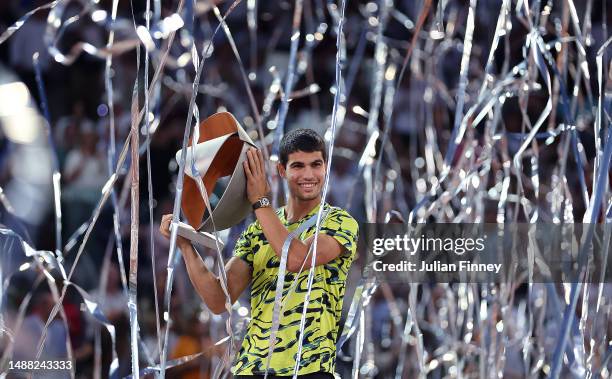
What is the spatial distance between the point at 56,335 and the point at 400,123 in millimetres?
1317

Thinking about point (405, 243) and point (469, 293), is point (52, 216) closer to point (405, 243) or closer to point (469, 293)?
point (405, 243)

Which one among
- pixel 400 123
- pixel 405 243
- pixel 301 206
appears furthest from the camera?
pixel 400 123

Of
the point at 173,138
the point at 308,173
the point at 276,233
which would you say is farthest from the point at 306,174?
the point at 173,138

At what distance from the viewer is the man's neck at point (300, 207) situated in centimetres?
135

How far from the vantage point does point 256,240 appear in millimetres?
1370

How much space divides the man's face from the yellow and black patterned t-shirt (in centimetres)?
3

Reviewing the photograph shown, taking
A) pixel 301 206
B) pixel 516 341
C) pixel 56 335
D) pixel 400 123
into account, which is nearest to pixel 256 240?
pixel 301 206

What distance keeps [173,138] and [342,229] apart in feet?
6.06

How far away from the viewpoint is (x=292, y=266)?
4.09ft

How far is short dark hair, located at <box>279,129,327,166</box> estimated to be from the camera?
134 cm

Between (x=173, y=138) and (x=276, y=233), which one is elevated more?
(x=173, y=138)

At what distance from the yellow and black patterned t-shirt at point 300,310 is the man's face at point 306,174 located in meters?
0.03

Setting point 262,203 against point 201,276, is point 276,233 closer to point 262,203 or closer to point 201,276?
point 262,203

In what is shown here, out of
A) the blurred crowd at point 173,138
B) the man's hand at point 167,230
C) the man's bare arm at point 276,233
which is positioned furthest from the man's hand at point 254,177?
the blurred crowd at point 173,138
